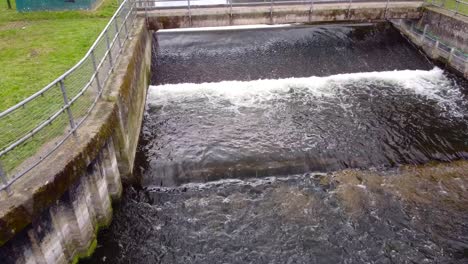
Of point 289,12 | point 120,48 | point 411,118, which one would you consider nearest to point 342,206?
point 411,118

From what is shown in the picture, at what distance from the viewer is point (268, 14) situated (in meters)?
19.1

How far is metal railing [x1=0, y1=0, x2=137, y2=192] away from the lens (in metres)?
7.54

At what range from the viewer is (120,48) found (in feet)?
44.3

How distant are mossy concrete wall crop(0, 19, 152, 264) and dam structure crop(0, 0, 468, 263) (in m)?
0.04

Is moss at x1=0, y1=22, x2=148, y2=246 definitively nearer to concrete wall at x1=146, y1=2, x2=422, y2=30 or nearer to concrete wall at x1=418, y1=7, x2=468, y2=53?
concrete wall at x1=146, y1=2, x2=422, y2=30

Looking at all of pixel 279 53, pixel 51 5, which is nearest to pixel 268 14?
pixel 279 53

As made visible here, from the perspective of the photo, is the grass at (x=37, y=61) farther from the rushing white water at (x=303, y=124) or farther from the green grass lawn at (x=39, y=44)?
the rushing white water at (x=303, y=124)

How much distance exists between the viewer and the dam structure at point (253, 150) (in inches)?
341

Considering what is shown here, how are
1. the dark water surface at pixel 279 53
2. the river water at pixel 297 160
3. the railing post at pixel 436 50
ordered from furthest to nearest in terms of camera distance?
the railing post at pixel 436 50
the dark water surface at pixel 279 53
the river water at pixel 297 160

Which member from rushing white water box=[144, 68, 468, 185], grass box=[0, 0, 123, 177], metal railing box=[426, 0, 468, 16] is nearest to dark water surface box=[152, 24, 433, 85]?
rushing white water box=[144, 68, 468, 185]

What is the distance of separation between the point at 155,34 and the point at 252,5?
229 inches

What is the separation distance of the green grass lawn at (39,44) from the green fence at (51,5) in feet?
1.38

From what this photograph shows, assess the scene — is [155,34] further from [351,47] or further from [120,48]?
[351,47]

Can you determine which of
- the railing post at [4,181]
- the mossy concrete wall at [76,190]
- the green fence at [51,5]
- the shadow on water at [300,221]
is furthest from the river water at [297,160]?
the green fence at [51,5]
